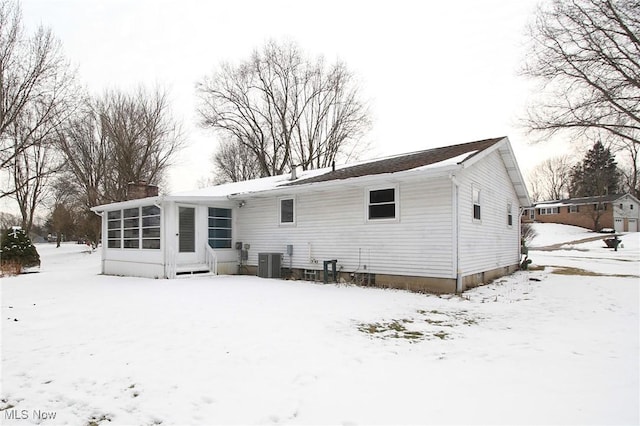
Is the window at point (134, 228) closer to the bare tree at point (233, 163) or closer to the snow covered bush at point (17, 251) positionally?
the snow covered bush at point (17, 251)

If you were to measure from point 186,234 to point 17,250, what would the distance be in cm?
1113

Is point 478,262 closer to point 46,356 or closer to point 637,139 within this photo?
A: point 46,356

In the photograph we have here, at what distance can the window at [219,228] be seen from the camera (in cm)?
1373

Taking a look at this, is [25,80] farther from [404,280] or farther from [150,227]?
[404,280]

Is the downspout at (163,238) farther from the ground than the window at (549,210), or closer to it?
closer to it

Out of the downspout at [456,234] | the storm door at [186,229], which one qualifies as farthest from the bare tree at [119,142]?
the downspout at [456,234]

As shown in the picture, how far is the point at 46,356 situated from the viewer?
179 inches

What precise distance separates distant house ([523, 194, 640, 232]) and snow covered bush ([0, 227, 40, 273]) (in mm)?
39221

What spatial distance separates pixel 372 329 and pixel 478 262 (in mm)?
5991

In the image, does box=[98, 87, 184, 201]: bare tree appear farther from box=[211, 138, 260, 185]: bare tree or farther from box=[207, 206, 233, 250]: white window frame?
box=[207, 206, 233, 250]: white window frame

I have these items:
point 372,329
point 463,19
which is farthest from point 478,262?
point 463,19

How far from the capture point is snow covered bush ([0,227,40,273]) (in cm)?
1730

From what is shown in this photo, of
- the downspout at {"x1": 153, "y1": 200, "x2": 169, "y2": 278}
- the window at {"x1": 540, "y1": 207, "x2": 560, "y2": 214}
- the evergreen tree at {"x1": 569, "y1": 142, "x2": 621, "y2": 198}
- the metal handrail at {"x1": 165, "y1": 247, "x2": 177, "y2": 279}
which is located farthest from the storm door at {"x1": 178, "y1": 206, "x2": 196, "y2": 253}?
the evergreen tree at {"x1": 569, "y1": 142, "x2": 621, "y2": 198}

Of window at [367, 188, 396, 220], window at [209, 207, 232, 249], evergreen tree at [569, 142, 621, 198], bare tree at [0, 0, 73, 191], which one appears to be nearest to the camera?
window at [367, 188, 396, 220]
